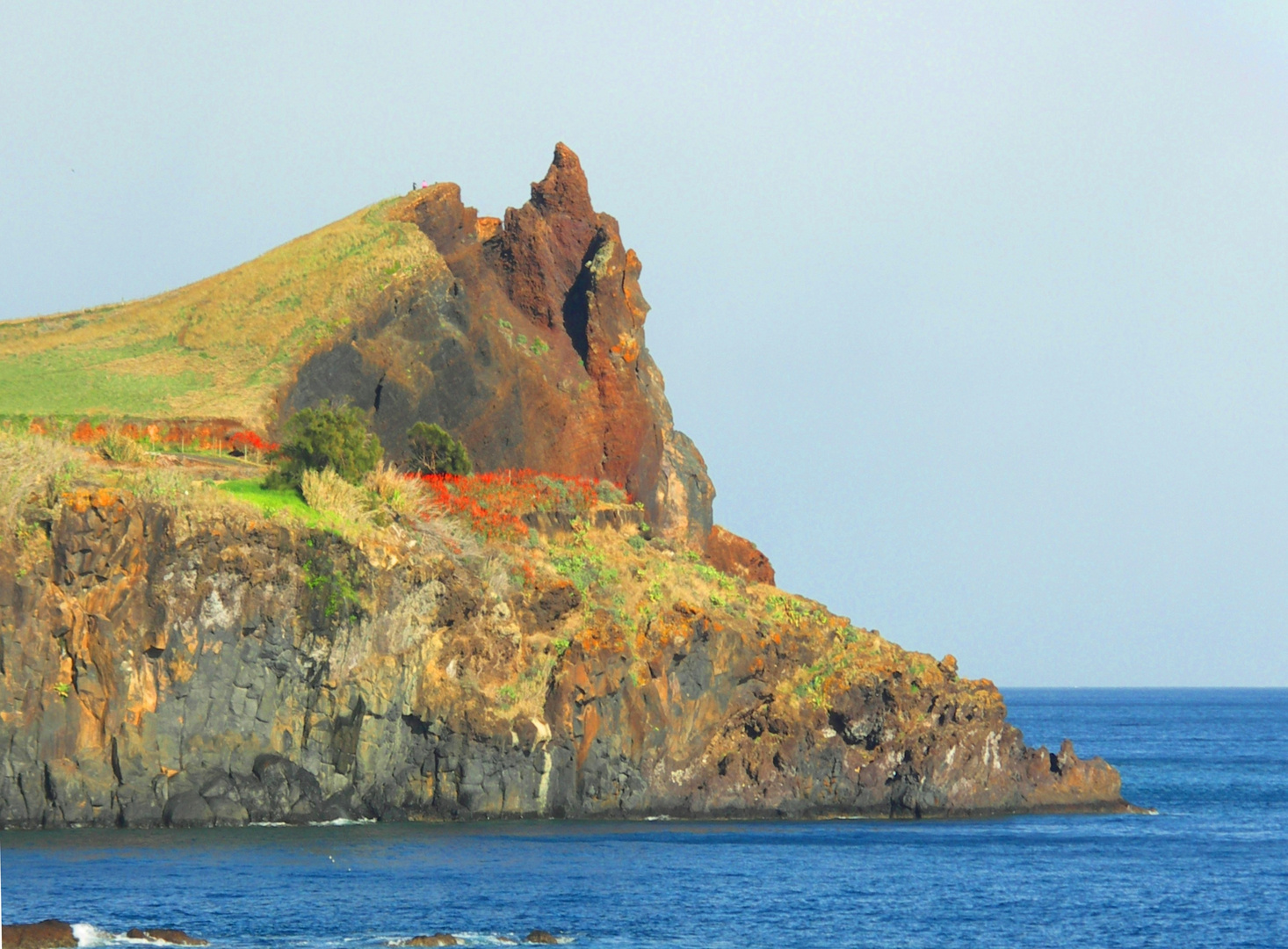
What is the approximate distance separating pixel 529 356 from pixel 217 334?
Result: 13224mm

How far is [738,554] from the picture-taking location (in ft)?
239

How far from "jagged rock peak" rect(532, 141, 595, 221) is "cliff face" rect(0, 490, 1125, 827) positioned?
1596 cm

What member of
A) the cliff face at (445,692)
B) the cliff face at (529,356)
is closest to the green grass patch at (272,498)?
the cliff face at (445,692)

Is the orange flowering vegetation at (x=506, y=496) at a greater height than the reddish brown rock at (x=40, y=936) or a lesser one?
greater

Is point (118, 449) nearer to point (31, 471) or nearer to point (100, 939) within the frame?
point (31, 471)

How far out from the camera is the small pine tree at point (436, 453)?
208 feet

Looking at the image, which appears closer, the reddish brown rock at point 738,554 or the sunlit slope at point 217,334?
the sunlit slope at point 217,334

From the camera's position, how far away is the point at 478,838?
47.3 meters

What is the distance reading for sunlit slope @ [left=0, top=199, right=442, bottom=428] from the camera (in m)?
64.5

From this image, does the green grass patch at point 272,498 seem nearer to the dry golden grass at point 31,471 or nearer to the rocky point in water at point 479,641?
the rocky point in water at point 479,641

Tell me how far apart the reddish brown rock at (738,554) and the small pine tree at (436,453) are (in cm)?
1290

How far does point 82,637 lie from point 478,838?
12.2 meters

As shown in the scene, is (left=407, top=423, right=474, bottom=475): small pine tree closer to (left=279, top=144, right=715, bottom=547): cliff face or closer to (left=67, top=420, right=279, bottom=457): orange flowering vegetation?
(left=279, top=144, right=715, bottom=547): cliff face

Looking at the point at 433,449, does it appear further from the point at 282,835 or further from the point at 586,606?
the point at 282,835
